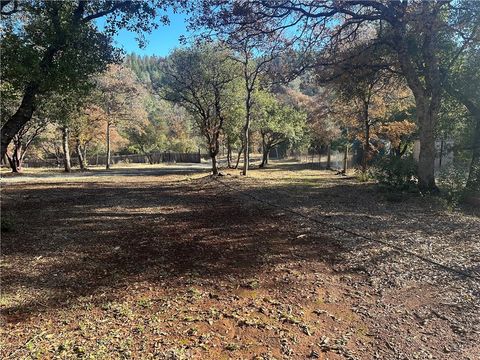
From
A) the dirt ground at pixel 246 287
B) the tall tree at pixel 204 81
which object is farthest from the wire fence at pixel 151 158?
the dirt ground at pixel 246 287

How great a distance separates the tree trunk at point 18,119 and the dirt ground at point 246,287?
1.83 metres

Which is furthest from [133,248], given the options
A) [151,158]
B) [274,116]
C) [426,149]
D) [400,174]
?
[151,158]

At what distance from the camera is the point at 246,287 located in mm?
4133

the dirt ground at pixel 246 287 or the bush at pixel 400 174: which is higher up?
the bush at pixel 400 174

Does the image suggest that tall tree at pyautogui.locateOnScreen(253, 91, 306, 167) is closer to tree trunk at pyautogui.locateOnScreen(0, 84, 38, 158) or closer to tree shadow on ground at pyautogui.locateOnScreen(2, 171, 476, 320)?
tree shadow on ground at pyautogui.locateOnScreen(2, 171, 476, 320)

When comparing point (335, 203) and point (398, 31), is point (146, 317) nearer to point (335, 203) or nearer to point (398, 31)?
point (335, 203)

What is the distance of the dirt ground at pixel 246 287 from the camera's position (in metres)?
2.97

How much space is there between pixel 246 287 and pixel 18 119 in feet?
20.6

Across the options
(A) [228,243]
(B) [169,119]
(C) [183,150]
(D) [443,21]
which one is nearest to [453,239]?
(A) [228,243]

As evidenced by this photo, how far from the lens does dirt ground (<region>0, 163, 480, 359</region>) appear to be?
2.97 meters

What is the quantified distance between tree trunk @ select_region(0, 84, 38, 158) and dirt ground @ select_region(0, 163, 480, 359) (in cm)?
183

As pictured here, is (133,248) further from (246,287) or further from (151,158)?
(151,158)

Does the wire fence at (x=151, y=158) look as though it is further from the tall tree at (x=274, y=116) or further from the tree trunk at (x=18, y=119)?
the tree trunk at (x=18, y=119)

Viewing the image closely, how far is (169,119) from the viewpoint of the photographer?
62.3 m
